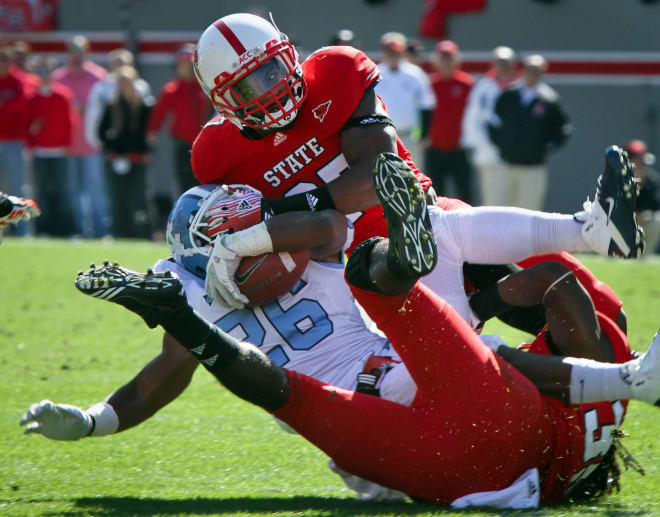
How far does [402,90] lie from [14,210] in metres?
6.52

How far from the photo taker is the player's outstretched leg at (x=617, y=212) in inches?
→ 141

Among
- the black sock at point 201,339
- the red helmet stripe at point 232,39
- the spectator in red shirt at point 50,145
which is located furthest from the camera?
the spectator in red shirt at point 50,145

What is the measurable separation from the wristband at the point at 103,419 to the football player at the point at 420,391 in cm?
81

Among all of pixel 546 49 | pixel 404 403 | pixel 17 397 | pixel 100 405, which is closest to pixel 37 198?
pixel 546 49

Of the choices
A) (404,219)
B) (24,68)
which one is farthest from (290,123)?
(24,68)

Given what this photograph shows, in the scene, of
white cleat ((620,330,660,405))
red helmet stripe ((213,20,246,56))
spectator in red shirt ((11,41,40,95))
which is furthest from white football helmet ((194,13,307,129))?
spectator in red shirt ((11,41,40,95))

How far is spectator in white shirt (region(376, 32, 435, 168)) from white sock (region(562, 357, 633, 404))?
6.83 metres

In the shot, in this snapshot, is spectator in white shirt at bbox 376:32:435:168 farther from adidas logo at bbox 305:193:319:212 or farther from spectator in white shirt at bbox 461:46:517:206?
adidas logo at bbox 305:193:319:212

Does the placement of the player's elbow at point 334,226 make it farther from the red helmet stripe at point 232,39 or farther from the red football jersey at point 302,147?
the red helmet stripe at point 232,39

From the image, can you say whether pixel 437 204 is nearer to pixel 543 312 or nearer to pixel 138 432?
pixel 543 312

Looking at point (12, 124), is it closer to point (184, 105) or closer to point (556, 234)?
point (184, 105)

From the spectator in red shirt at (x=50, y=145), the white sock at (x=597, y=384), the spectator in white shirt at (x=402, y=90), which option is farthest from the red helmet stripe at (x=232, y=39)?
the spectator in red shirt at (x=50, y=145)

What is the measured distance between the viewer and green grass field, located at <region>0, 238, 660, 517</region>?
3.35 metres

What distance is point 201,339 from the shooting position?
3.15m
